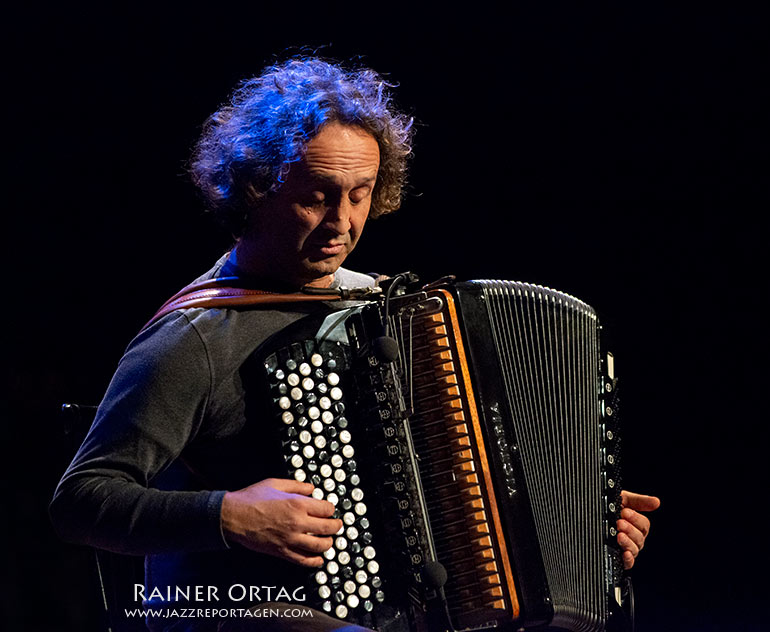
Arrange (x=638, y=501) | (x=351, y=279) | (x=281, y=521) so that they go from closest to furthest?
1. (x=281, y=521)
2. (x=638, y=501)
3. (x=351, y=279)

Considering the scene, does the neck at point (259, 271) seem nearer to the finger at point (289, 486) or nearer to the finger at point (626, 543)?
the finger at point (289, 486)

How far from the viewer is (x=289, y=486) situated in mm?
1915

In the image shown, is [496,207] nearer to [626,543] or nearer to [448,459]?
[626,543]

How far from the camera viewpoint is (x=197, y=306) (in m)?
2.17

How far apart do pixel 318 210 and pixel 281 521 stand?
74cm

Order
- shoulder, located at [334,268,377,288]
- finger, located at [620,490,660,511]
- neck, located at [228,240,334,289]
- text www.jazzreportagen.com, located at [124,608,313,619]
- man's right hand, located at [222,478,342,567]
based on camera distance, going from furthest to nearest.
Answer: shoulder, located at [334,268,377,288] < finger, located at [620,490,660,511] < neck, located at [228,240,334,289] < text www.jazzreportagen.com, located at [124,608,313,619] < man's right hand, located at [222,478,342,567]

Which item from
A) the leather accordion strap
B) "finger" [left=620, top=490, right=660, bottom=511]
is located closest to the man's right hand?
the leather accordion strap

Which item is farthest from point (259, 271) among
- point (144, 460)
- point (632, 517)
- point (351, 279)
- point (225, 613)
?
point (632, 517)

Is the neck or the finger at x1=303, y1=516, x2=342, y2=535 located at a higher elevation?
the neck

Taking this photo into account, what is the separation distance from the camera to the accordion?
1974 mm

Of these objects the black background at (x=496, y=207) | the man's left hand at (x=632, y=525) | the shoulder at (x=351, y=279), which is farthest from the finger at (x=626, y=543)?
the black background at (x=496, y=207)

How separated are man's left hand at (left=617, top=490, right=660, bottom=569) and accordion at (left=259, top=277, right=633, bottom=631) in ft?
0.25

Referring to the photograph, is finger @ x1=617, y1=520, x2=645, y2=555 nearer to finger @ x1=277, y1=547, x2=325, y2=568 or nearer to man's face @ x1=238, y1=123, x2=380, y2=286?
finger @ x1=277, y1=547, x2=325, y2=568

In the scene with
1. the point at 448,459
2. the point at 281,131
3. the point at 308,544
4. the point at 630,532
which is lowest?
the point at 630,532
